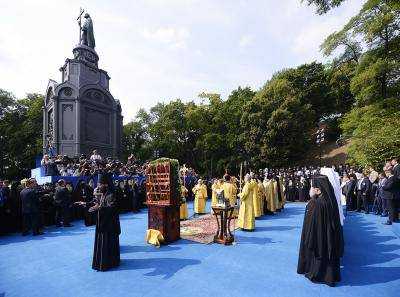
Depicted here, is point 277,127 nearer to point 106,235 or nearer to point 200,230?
point 200,230

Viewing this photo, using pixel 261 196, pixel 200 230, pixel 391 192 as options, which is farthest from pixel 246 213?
pixel 391 192

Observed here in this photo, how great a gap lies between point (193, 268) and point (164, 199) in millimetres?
3060

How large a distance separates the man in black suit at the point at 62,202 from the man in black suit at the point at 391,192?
474 inches

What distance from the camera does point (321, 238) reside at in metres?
5.80

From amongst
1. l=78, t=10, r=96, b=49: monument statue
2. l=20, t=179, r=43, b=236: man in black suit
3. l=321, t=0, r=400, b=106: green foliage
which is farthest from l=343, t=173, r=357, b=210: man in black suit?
l=78, t=10, r=96, b=49: monument statue

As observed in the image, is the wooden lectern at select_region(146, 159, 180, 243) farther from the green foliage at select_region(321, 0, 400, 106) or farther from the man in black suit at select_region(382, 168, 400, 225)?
the green foliage at select_region(321, 0, 400, 106)

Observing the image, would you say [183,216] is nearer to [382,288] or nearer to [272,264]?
[272,264]

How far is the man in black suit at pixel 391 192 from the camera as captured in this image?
1116 centimetres

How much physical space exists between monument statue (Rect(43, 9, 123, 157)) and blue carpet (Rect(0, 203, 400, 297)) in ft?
38.1

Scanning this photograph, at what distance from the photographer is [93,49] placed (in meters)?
24.0

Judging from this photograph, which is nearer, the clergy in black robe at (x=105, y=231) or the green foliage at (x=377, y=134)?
the clergy in black robe at (x=105, y=231)

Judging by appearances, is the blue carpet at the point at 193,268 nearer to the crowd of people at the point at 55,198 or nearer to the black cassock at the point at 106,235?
the black cassock at the point at 106,235

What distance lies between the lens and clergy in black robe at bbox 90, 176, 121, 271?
6.62 m

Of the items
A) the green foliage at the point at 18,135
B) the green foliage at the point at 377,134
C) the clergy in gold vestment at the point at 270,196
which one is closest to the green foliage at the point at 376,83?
the green foliage at the point at 377,134
